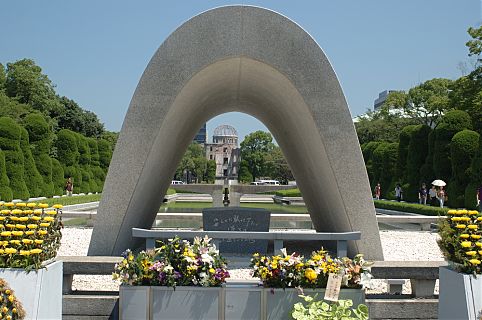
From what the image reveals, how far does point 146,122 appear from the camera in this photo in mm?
7602

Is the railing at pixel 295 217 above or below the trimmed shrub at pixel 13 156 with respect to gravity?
below

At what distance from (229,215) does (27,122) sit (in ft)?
78.6

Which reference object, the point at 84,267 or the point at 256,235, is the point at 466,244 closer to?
the point at 256,235

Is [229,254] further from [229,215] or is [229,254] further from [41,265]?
[41,265]

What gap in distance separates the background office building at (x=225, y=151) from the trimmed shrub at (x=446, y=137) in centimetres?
5455

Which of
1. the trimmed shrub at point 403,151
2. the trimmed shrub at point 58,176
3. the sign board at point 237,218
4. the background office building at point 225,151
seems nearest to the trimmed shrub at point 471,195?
the trimmed shrub at point 403,151

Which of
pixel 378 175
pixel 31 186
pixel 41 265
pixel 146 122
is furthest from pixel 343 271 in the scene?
pixel 378 175

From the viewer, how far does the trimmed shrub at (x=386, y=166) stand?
1324 inches

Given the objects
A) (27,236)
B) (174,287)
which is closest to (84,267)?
(27,236)

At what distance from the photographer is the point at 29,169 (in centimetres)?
2766

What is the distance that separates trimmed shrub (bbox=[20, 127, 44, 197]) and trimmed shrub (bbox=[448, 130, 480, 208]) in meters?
19.3

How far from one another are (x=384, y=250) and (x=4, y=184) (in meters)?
18.7

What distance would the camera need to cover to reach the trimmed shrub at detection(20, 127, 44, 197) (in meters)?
27.2

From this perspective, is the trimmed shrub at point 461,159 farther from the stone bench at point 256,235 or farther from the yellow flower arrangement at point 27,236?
the yellow flower arrangement at point 27,236
